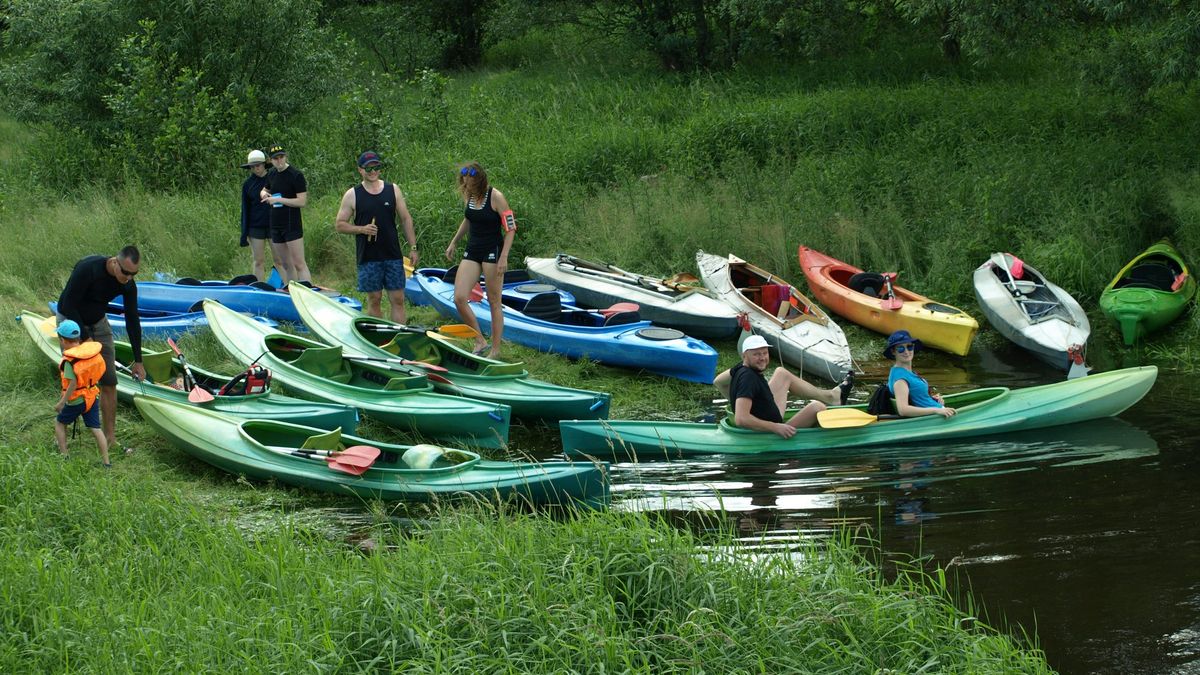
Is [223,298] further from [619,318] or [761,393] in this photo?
[761,393]

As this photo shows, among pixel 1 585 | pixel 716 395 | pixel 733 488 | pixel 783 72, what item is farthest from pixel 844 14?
pixel 1 585

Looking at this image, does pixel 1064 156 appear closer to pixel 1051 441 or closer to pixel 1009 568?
pixel 1051 441

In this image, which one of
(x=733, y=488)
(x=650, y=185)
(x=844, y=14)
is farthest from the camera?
Result: (x=844, y=14)

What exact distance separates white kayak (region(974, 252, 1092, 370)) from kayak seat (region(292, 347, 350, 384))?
20.9 ft

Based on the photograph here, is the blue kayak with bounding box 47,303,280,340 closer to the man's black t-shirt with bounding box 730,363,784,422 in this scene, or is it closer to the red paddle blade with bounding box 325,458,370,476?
the red paddle blade with bounding box 325,458,370,476

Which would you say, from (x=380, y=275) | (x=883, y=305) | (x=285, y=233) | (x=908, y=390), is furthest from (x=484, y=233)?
(x=883, y=305)

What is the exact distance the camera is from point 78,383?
7.70 m

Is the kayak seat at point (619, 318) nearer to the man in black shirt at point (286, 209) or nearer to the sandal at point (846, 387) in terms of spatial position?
the sandal at point (846, 387)

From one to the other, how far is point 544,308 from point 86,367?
4.57 meters

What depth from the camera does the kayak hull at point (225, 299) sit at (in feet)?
38.3

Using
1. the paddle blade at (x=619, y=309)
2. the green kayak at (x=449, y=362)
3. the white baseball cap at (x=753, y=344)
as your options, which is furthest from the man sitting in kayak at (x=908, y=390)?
the paddle blade at (x=619, y=309)

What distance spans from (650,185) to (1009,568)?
383 inches

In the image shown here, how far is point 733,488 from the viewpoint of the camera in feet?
25.5

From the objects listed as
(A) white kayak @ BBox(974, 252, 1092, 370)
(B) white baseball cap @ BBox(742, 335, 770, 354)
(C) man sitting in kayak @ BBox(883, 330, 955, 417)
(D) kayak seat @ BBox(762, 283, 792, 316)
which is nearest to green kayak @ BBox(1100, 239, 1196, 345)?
(A) white kayak @ BBox(974, 252, 1092, 370)
